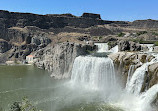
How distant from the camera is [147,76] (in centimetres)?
2069

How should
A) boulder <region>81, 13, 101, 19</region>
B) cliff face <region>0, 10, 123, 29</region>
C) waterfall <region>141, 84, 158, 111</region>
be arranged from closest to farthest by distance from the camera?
waterfall <region>141, 84, 158, 111</region> → cliff face <region>0, 10, 123, 29</region> → boulder <region>81, 13, 101, 19</region>

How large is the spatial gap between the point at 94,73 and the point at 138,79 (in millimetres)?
8499

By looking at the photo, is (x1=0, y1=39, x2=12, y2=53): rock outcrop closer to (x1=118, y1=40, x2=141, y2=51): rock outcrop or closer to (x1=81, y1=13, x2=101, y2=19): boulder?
(x1=118, y1=40, x2=141, y2=51): rock outcrop

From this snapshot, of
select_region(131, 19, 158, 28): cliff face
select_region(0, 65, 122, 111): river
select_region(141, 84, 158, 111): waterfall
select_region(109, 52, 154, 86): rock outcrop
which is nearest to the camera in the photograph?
select_region(141, 84, 158, 111): waterfall

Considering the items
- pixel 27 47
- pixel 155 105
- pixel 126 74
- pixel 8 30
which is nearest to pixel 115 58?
pixel 126 74

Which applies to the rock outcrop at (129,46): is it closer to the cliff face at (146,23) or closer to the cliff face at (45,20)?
the cliff face at (45,20)

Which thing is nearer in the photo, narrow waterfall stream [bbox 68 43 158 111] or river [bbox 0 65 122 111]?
narrow waterfall stream [bbox 68 43 158 111]

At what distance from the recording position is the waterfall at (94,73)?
26406mm

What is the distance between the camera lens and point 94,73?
2819 cm

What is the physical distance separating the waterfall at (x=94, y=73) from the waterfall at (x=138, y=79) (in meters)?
4.02

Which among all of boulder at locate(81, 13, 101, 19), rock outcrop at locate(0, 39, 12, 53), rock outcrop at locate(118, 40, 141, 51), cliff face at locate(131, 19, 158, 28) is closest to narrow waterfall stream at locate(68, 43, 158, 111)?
rock outcrop at locate(118, 40, 141, 51)

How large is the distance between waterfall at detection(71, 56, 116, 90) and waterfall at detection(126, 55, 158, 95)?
13.2 ft

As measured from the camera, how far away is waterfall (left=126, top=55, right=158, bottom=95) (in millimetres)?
21188

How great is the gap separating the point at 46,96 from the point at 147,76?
1494 centimetres
